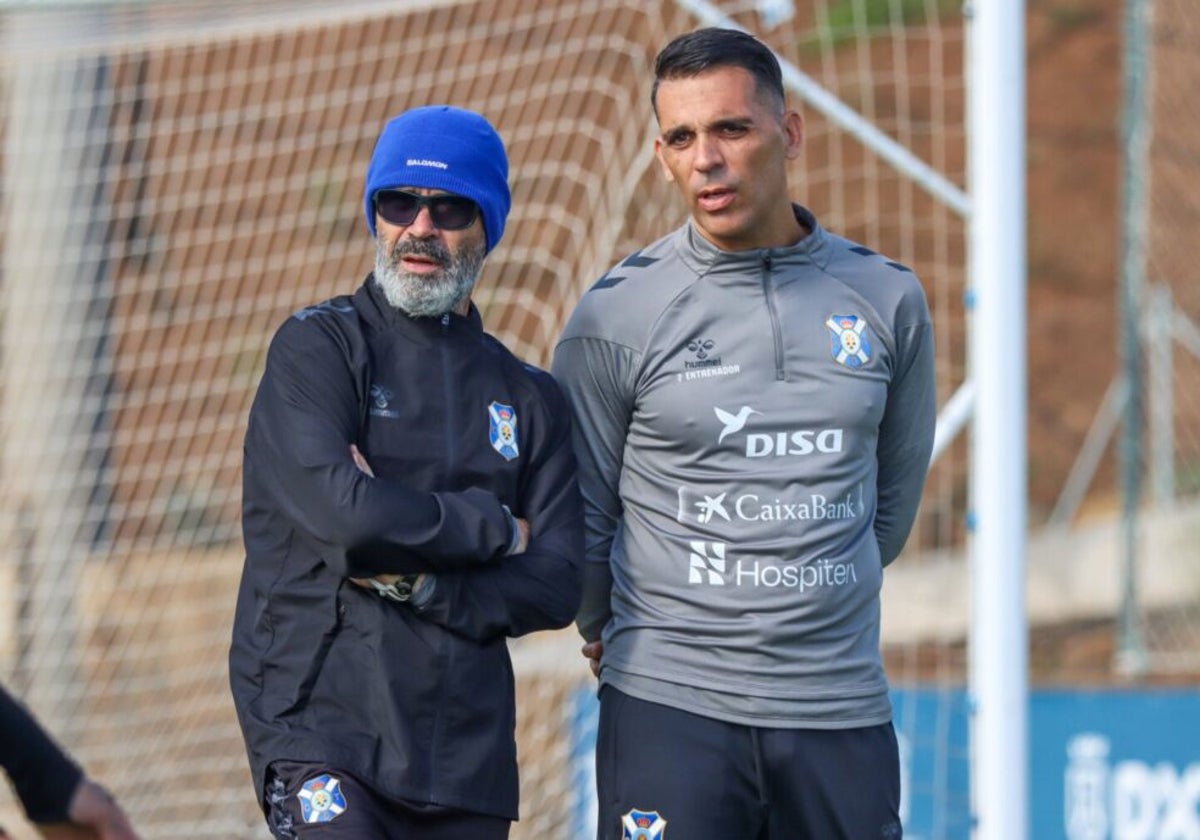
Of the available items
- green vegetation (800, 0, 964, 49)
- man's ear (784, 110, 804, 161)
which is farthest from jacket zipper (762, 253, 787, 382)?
green vegetation (800, 0, 964, 49)

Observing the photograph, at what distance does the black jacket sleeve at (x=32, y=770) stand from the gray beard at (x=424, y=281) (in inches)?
41.9

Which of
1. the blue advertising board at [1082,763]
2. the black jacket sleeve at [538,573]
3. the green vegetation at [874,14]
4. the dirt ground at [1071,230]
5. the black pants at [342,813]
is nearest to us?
the black pants at [342,813]

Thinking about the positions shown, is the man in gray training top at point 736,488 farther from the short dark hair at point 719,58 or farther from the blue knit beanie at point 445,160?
the blue knit beanie at point 445,160

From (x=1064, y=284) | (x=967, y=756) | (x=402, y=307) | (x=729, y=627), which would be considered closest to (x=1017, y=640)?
(x=967, y=756)

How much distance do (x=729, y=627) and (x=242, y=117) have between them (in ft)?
17.1

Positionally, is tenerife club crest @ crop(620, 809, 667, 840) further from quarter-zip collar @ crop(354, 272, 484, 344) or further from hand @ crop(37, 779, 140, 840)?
hand @ crop(37, 779, 140, 840)

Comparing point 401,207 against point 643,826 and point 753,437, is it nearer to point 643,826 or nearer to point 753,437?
point 753,437

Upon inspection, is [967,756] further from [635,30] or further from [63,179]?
[63,179]

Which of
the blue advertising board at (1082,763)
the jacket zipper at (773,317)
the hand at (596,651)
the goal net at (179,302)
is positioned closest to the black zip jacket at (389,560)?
the hand at (596,651)

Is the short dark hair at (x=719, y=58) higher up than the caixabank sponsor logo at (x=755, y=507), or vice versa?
the short dark hair at (x=719, y=58)

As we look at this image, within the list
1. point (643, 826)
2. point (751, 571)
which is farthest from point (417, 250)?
point (643, 826)

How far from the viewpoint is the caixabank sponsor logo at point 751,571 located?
3.48m

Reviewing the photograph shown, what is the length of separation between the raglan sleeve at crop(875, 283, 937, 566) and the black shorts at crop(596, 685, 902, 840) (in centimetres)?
51

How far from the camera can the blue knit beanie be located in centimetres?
350
